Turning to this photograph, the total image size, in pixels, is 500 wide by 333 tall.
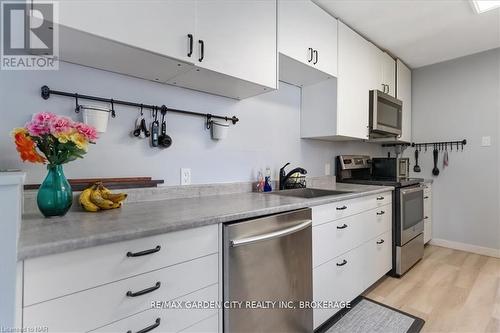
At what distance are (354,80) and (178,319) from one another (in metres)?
2.30

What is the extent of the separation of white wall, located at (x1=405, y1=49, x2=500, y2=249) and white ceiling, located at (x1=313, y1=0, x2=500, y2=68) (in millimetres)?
292

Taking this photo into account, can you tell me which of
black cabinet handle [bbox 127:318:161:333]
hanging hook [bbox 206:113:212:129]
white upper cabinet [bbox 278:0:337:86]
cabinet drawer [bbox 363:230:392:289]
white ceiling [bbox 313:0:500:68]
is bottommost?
cabinet drawer [bbox 363:230:392:289]

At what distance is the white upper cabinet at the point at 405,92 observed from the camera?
10.3ft

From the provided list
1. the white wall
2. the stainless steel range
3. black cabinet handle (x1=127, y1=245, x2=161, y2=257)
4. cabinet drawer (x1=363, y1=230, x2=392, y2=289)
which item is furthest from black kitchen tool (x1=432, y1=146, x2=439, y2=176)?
black cabinet handle (x1=127, y1=245, x2=161, y2=257)

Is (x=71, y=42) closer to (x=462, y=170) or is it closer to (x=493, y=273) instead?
(x=493, y=273)

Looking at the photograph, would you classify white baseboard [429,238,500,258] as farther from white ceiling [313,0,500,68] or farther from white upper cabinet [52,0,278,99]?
white upper cabinet [52,0,278,99]

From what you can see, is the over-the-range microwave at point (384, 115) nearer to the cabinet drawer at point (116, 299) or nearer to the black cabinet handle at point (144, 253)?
the cabinet drawer at point (116, 299)

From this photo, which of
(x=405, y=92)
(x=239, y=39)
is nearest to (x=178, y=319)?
(x=239, y=39)

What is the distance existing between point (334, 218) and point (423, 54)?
8.41 ft

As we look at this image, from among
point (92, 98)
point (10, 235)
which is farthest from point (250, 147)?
point (10, 235)

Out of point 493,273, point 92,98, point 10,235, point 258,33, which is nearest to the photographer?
point 10,235

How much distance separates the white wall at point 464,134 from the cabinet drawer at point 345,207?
1.62m

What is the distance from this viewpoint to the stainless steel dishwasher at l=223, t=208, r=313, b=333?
3.59 feet

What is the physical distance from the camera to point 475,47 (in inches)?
112
